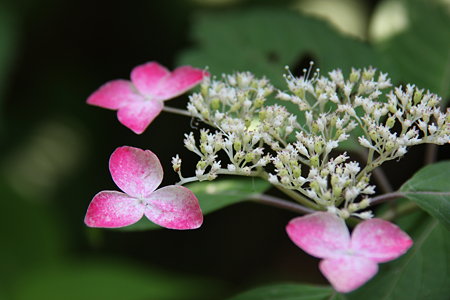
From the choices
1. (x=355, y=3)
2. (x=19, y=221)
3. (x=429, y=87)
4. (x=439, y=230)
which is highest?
(x=355, y=3)

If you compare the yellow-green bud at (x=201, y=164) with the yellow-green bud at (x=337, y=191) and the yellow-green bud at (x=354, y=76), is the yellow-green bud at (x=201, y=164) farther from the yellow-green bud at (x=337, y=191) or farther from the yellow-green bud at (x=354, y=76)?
the yellow-green bud at (x=354, y=76)

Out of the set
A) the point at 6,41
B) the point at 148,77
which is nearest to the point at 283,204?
the point at 148,77

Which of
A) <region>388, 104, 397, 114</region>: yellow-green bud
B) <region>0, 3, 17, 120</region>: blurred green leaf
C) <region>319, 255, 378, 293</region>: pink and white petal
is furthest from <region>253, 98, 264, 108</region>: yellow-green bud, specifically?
<region>0, 3, 17, 120</region>: blurred green leaf

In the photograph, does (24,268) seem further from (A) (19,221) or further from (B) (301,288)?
(B) (301,288)

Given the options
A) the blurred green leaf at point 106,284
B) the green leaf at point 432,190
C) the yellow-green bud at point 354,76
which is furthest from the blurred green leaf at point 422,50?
the blurred green leaf at point 106,284

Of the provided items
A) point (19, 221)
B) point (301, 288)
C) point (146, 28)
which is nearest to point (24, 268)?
point (19, 221)
